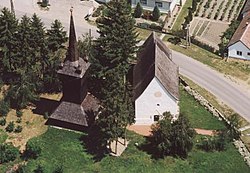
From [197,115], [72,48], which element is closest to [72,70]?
[72,48]

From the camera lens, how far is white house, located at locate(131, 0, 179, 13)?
4237 inches

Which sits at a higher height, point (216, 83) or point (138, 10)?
point (138, 10)

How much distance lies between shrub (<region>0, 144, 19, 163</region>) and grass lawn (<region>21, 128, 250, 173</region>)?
2.21m

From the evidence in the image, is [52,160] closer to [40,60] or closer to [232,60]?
[40,60]

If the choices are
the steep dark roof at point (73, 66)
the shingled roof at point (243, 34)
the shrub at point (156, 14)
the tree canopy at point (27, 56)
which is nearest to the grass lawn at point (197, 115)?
the steep dark roof at point (73, 66)

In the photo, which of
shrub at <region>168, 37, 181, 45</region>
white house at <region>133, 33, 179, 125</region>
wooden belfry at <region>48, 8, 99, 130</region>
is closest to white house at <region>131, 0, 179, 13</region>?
shrub at <region>168, 37, 181, 45</region>

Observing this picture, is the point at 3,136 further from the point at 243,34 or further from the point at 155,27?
the point at 243,34

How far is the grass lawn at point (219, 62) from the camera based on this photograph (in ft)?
298

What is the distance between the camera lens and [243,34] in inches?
3733

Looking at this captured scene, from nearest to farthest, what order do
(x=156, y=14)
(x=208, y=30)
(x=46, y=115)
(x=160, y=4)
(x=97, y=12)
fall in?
(x=46, y=115) < (x=208, y=30) < (x=156, y=14) < (x=97, y=12) < (x=160, y=4)

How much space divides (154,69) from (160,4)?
35048 millimetres

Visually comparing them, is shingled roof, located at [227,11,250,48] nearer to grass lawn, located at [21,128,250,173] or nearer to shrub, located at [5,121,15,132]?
grass lawn, located at [21,128,250,173]

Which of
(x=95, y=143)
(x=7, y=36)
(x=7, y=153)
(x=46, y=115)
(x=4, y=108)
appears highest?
(x=7, y=36)

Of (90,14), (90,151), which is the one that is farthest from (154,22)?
(90,151)
